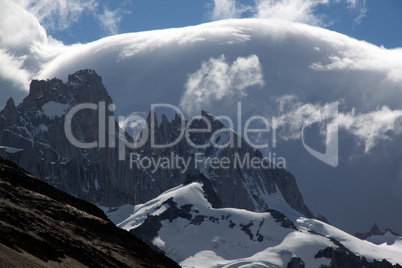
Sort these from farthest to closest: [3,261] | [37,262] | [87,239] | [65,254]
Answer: [87,239], [65,254], [37,262], [3,261]

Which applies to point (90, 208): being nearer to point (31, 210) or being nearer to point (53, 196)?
point (53, 196)

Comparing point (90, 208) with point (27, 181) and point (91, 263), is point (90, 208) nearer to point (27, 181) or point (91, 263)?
point (27, 181)

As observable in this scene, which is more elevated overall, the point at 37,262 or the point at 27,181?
the point at 27,181

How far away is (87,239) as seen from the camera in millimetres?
90125

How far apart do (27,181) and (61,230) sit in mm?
13514

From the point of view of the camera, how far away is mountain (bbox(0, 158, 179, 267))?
259 feet

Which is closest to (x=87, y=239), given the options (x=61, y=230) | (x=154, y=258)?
(x=61, y=230)

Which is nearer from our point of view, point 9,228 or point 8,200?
point 9,228

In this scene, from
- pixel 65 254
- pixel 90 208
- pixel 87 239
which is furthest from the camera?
pixel 90 208

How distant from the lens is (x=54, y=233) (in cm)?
8575

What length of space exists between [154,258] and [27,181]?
16.7 metres

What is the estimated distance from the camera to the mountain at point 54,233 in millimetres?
78875

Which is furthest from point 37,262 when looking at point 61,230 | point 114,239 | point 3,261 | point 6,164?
point 6,164

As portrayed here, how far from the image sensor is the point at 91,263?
3339 inches
